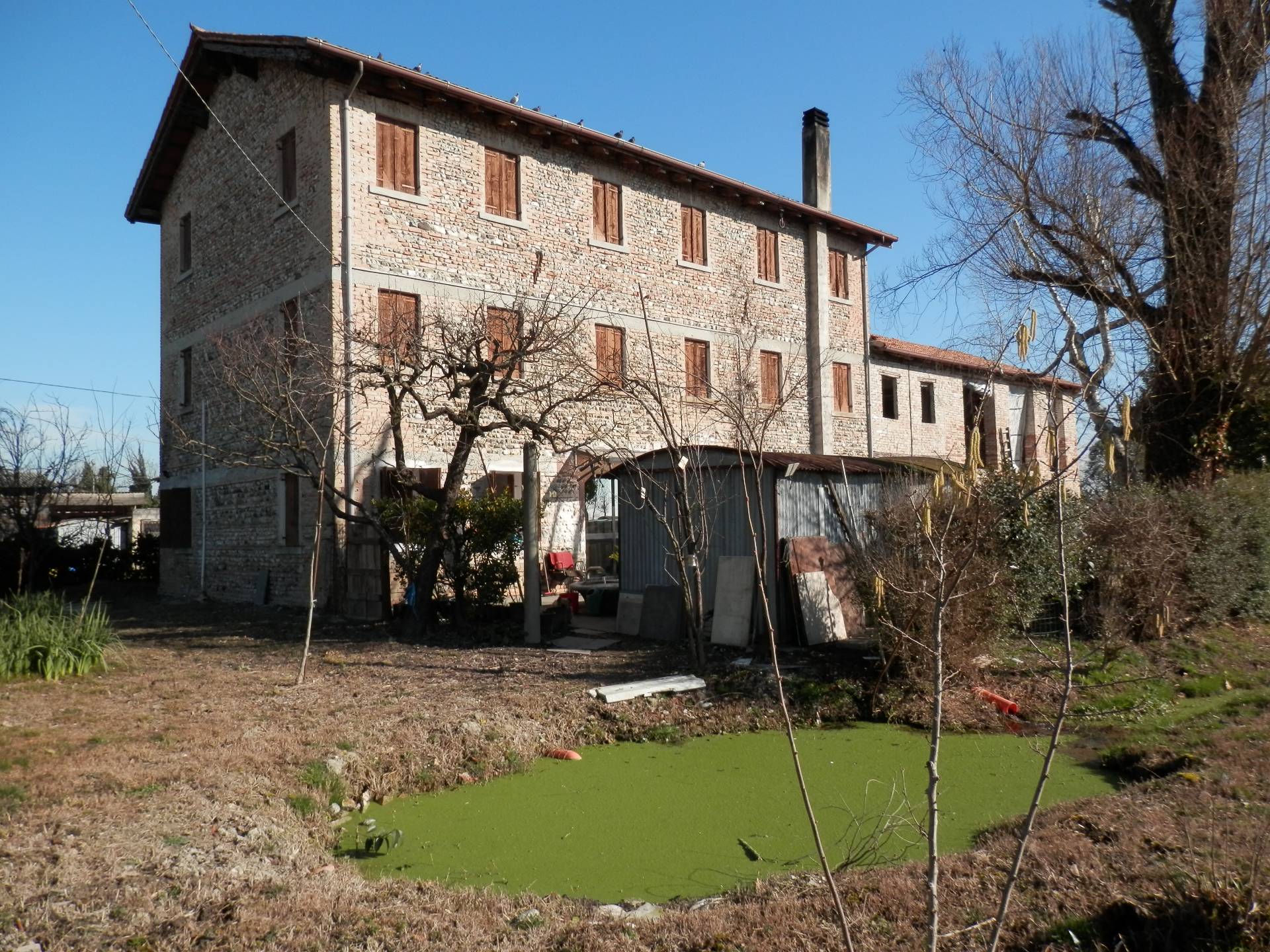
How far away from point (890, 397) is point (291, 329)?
14.7 metres

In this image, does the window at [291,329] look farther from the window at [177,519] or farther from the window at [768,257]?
the window at [768,257]

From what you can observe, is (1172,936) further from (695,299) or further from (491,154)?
(695,299)

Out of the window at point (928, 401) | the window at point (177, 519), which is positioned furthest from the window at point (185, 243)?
the window at point (928, 401)

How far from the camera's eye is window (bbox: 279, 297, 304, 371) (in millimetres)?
14055

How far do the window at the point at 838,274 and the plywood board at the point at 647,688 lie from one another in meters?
15.0

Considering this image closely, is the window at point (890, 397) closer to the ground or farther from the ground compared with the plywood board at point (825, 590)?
farther from the ground

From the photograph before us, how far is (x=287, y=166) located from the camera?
1639 cm

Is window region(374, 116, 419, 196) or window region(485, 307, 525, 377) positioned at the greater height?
window region(374, 116, 419, 196)

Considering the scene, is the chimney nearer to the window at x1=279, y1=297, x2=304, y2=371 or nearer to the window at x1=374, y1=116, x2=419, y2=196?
the window at x1=374, y1=116, x2=419, y2=196

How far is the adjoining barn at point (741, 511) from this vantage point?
11.4m

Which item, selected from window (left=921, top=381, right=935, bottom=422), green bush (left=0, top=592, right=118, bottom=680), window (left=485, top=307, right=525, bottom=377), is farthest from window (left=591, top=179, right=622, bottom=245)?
green bush (left=0, top=592, right=118, bottom=680)

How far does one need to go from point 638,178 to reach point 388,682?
12436mm

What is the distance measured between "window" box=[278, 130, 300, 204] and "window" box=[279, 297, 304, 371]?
5.84 ft

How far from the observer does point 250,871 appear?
4.83 meters
